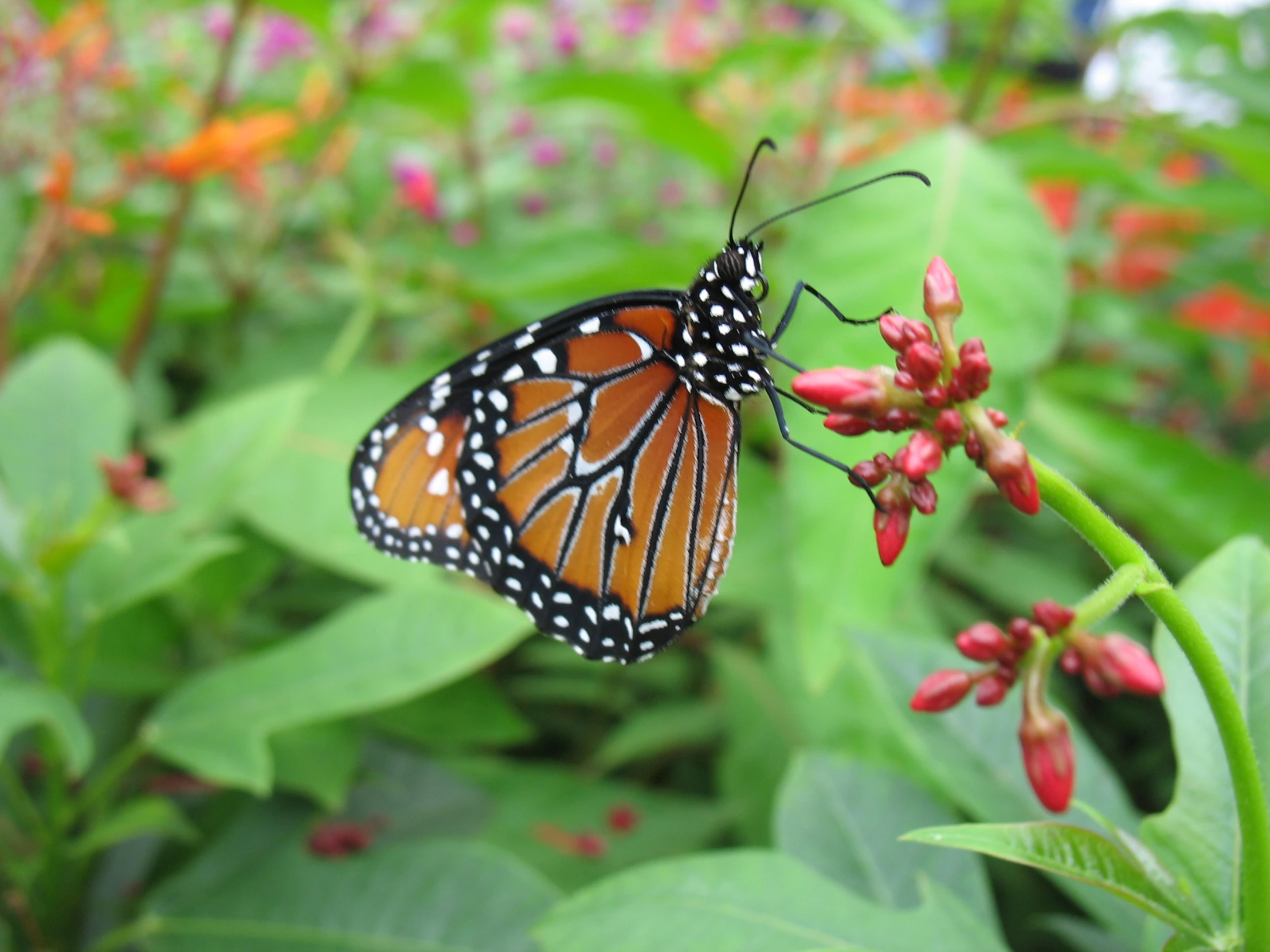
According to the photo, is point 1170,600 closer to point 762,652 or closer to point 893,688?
point 893,688

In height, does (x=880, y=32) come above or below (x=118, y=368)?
above

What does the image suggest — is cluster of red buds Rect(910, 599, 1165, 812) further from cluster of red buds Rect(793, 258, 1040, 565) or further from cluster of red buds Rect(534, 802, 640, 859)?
cluster of red buds Rect(534, 802, 640, 859)

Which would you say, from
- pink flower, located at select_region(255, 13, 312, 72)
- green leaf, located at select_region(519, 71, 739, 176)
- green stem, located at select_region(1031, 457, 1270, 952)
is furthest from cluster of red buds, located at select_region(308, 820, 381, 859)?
pink flower, located at select_region(255, 13, 312, 72)

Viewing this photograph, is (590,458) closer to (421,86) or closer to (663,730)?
(663,730)

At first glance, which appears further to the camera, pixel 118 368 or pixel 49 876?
pixel 118 368

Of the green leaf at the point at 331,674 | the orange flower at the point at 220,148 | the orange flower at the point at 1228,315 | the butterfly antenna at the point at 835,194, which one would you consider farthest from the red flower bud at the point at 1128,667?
the orange flower at the point at 1228,315

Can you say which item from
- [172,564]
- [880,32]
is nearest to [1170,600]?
[172,564]

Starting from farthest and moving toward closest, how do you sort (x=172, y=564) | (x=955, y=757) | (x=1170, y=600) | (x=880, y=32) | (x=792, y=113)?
(x=792, y=113) → (x=880, y=32) → (x=172, y=564) → (x=955, y=757) → (x=1170, y=600)
